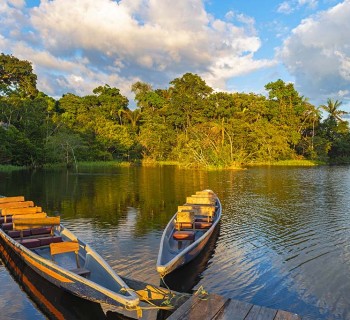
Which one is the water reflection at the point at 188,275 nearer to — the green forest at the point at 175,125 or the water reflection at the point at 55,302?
the water reflection at the point at 55,302

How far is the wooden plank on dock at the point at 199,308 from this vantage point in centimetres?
680

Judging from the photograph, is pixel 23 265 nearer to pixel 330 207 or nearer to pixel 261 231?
pixel 261 231

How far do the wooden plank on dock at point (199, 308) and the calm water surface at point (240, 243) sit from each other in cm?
300

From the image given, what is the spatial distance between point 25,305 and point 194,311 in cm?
536

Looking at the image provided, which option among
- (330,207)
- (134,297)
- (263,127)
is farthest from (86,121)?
(134,297)

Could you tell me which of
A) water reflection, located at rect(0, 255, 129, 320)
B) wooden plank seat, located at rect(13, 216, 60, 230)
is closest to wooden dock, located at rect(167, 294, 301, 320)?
water reflection, located at rect(0, 255, 129, 320)

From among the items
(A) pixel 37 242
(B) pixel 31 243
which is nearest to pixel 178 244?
(A) pixel 37 242

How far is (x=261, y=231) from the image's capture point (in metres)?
17.9

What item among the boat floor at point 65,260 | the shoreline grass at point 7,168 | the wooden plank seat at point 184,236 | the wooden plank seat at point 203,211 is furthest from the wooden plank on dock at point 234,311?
the shoreline grass at point 7,168

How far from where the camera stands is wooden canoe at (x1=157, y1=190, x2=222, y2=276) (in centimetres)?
1066

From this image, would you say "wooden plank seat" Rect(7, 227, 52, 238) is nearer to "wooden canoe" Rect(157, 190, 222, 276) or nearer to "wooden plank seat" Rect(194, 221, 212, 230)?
"wooden canoe" Rect(157, 190, 222, 276)

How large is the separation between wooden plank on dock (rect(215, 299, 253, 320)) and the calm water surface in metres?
2.85

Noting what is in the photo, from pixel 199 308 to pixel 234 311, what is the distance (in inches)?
27.8

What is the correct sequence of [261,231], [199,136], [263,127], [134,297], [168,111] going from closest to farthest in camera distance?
[134,297] < [261,231] < [199,136] < [263,127] < [168,111]
